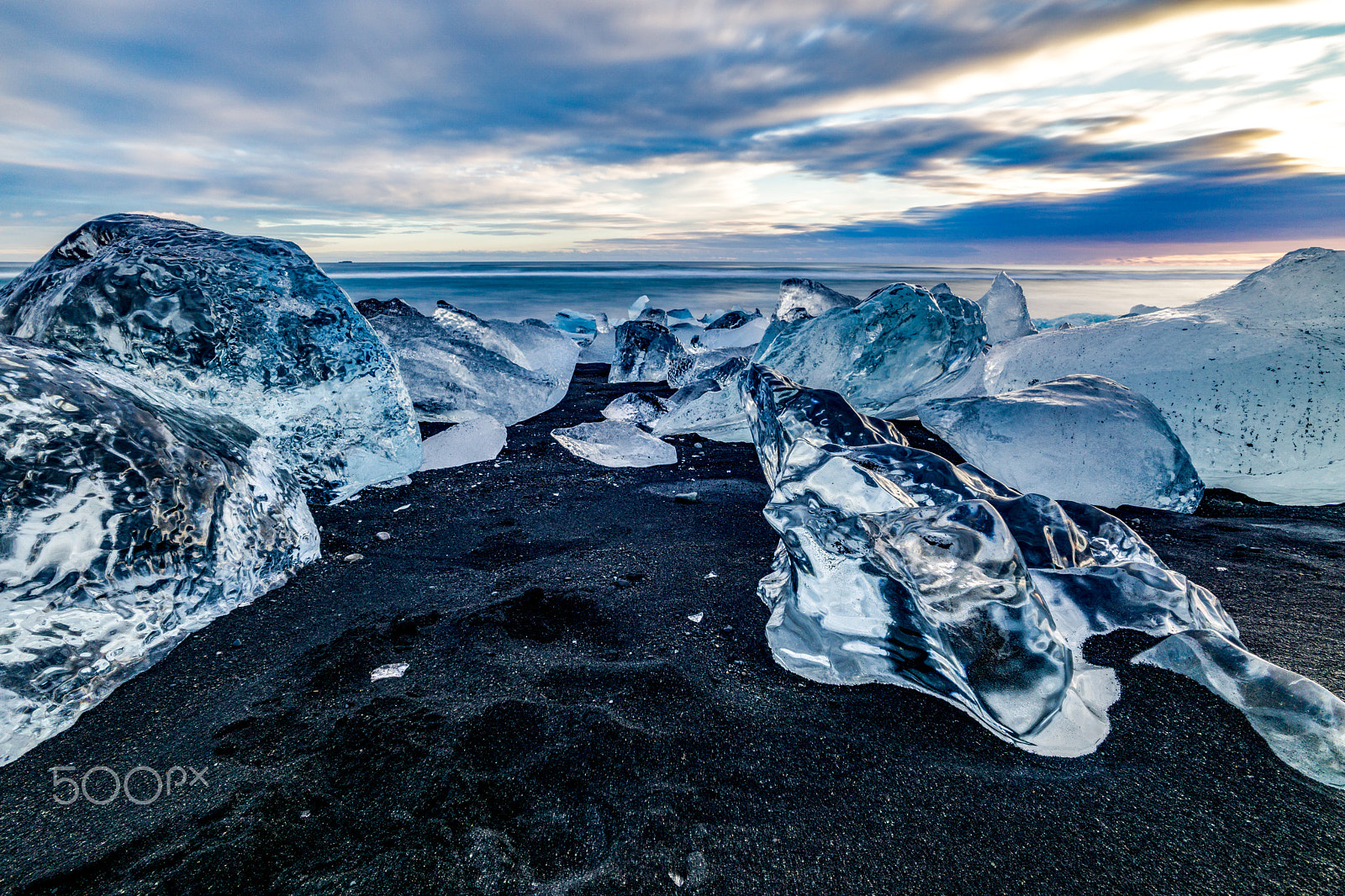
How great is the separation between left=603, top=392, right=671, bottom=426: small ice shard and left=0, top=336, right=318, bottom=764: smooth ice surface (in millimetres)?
2001

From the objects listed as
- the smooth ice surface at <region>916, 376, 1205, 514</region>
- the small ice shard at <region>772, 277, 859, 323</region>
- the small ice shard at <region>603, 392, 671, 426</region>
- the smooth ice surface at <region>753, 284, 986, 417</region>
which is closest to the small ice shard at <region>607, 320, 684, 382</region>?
the small ice shard at <region>772, 277, 859, 323</region>

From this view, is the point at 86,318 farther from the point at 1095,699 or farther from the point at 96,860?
the point at 1095,699

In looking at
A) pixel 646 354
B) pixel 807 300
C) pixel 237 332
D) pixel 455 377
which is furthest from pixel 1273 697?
pixel 807 300

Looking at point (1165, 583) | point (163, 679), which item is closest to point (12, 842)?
point (163, 679)

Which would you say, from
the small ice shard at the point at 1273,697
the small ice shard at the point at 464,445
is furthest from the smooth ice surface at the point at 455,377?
the small ice shard at the point at 1273,697

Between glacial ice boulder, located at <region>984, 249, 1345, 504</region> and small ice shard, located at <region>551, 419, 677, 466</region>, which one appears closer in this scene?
glacial ice boulder, located at <region>984, 249, 1345, 504</region>

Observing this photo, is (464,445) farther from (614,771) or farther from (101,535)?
(614,771)

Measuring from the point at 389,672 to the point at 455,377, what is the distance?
7.46 ft

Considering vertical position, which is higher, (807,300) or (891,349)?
(807,300)

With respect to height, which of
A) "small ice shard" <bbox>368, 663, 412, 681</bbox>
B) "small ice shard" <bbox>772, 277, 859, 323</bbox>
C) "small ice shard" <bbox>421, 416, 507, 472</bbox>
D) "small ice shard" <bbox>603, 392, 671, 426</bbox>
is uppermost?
"small ice shard" <bbox>772, 277, 859, 323</bbox>

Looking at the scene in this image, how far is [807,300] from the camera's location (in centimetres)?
526

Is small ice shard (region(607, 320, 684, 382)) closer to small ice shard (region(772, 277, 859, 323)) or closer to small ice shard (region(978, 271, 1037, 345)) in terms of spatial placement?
small ice shard (region(772, 277, 859, 323))

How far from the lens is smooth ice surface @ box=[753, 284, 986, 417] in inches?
114

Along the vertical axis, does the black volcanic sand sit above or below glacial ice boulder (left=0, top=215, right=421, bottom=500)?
below
